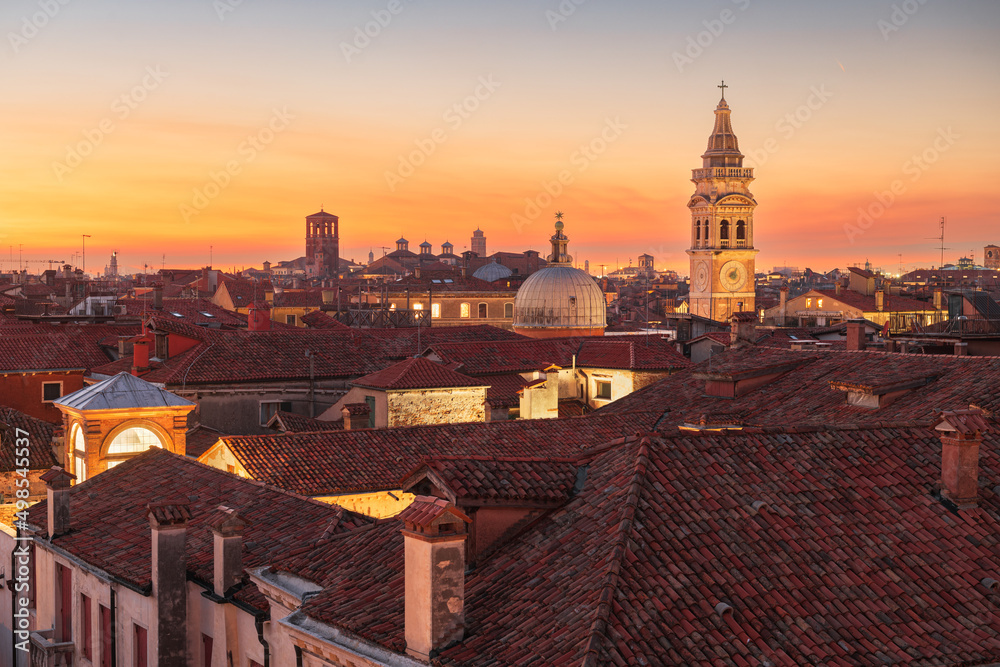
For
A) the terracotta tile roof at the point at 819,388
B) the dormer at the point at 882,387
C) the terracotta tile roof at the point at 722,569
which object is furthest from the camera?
the dormer at the point at 882,387

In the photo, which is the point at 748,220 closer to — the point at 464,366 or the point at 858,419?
the point at 464,366

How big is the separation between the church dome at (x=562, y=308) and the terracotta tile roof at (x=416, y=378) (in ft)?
67.2

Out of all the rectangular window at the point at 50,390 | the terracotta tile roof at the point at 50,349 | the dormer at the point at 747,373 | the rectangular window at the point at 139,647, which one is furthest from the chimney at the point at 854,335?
the rectangular window at the point at 50,390

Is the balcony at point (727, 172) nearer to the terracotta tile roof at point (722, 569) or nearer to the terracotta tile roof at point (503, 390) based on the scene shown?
the terracotta tile roof at point (503, 390)

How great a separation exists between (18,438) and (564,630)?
22.2 m

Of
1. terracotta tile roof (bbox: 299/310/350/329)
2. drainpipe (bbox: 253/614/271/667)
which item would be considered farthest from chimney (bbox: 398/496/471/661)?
terracotta tile roof (bbox: 299/310/350/329)

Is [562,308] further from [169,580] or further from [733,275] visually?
[733,275]

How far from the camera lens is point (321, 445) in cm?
2022

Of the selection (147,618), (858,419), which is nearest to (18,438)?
(147,618)

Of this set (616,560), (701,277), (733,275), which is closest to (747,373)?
(616,560)

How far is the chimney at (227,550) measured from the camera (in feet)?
39.4

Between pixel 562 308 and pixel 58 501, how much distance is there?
36.0m

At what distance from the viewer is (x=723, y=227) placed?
293 ft

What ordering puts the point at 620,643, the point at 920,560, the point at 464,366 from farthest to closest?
the point at 464,366
the point at 920,560
the point at 620,643
